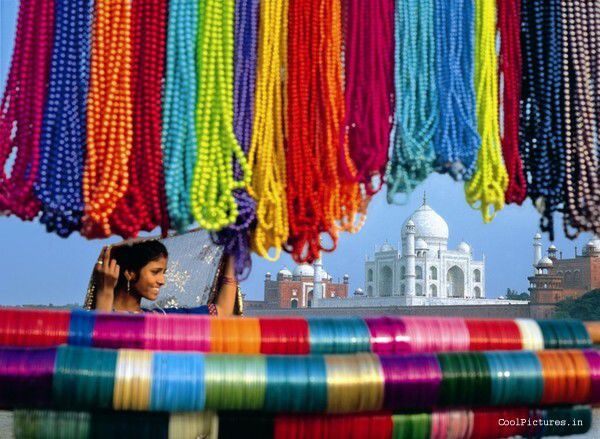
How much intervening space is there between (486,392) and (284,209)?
44cm

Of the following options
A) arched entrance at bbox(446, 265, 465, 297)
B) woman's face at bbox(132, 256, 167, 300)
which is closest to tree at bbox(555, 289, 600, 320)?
arched entrance at bbox(446, 265, 465, 297)

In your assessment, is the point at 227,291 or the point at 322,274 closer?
the point at 227,291

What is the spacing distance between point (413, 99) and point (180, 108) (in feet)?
1.32

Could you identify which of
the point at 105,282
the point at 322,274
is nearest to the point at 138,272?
the point at 105,282

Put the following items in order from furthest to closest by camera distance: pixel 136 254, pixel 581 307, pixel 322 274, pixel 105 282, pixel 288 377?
1. pixel 322 274
2. pixel 581 307
3. pixel 136 254
4. pixel 105 282
5. pixel 288 377

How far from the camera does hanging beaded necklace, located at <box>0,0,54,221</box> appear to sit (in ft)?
3.84

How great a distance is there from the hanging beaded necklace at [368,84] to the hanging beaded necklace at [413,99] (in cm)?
2

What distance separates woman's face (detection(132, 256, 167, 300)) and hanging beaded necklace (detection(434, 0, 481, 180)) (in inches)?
33.6

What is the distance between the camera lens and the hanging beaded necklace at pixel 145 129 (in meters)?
1.20

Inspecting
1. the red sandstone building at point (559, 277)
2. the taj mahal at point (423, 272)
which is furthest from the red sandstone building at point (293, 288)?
the red sandstone building at point (559, 277)

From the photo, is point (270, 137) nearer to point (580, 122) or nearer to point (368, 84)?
point (368, 84)

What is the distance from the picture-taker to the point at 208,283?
5.91ft

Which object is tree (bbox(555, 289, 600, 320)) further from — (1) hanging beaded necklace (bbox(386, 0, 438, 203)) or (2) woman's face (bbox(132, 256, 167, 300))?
(1) hanging beaded necklace (bbox(386, 0, 438, 203))

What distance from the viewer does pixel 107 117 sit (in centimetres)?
119
